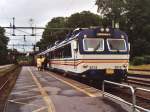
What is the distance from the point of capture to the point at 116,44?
81.8 feet

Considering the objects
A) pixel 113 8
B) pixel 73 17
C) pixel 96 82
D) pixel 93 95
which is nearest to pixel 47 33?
pixel 73 17

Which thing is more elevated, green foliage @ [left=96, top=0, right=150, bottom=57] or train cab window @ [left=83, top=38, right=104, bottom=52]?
green foliage @ [left=96, top=0, right=150, bottom=57]

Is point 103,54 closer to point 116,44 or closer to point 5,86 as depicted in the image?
point 116,44

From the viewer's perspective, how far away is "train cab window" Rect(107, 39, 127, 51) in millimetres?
24766

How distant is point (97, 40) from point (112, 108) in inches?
424

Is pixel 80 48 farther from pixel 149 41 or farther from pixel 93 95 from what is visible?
pixel 149 41

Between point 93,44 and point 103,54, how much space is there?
754 millimetres

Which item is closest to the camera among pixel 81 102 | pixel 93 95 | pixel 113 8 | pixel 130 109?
pixel 130 109

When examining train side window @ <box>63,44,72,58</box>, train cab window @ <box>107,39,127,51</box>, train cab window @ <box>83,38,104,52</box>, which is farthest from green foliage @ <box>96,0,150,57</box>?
train cab window @ <box>83,38,104,52</box>

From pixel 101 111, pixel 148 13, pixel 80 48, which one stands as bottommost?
pixel 101 111

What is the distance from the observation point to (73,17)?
108 metres

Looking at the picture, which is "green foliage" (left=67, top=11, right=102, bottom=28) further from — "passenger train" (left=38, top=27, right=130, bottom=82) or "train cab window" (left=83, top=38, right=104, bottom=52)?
"train cab window" (left=83, top=38, right=104, bottom=52)

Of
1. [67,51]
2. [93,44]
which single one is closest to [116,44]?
[93,44]

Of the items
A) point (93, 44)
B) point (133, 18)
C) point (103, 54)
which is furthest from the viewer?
point (133, 18)
